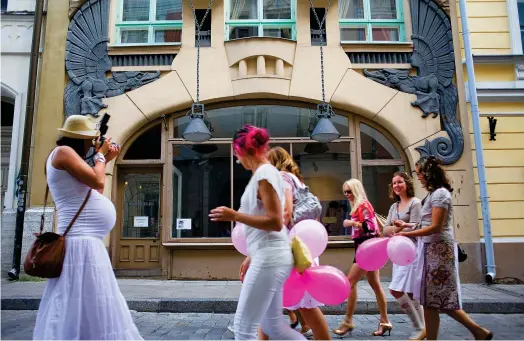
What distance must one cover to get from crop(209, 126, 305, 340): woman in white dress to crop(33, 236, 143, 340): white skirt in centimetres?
81

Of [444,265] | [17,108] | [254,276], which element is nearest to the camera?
[254,276]

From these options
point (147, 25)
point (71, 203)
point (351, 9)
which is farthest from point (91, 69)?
point (71, 203)

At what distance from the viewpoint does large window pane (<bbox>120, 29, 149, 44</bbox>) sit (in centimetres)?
1041

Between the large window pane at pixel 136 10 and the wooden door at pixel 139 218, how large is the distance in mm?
3526

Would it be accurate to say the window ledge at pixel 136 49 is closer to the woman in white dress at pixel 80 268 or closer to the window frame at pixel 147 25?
the window frame at pixel 147 25

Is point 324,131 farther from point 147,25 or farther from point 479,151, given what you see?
point 147,25

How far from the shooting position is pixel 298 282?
3.49 metres

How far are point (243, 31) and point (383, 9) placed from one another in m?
3.32

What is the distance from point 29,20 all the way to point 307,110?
6535 mm

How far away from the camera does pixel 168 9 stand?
34.6ft

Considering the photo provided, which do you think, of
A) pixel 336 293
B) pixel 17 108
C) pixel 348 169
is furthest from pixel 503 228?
pixel 17 108

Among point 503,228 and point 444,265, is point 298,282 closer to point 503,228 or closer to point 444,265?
point 444,265

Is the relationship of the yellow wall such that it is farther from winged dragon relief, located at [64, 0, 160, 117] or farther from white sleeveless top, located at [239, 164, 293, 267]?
white sleeveless top, located at [239, 164, 293, 267]

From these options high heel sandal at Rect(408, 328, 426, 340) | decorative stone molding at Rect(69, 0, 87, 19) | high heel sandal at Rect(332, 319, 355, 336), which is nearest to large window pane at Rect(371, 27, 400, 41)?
decorative stone molding at Rect(69, 0, 87, 19)
